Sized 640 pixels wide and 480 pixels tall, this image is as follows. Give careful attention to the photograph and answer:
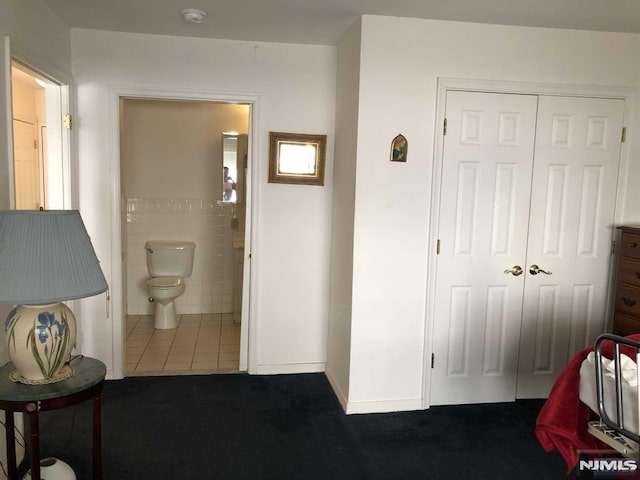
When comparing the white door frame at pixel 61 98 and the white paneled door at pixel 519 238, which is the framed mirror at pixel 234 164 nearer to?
the white door frame at pixel 61 98

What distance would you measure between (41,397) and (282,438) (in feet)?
4.42

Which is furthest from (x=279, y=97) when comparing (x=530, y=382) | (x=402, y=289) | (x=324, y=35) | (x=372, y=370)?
(x=530, y=382)

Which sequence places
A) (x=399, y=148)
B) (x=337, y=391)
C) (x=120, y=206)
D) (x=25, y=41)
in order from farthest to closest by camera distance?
(x=120, y=206)
(x=337, y=391)
(x=399, y=148)
(x=25, y=41)

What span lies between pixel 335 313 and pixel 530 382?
136 centimetres

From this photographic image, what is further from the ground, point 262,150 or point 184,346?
point 262,150

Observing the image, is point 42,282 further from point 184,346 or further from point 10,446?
point 184,346

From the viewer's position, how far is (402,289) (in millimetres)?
3254

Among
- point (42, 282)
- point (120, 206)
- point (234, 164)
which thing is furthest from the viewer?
point (234, 164)

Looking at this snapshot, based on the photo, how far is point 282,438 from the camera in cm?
292

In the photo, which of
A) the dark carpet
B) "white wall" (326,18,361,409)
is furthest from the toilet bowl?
"white wall" (326,18,361,409)

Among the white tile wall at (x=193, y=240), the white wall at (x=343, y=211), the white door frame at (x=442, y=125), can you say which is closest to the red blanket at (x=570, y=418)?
the white door frame at (x=442, y=125)

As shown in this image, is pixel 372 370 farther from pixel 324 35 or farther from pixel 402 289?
pixel 324 35

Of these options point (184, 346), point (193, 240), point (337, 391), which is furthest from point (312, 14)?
point (193, 240)

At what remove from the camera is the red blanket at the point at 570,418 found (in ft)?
6.56
